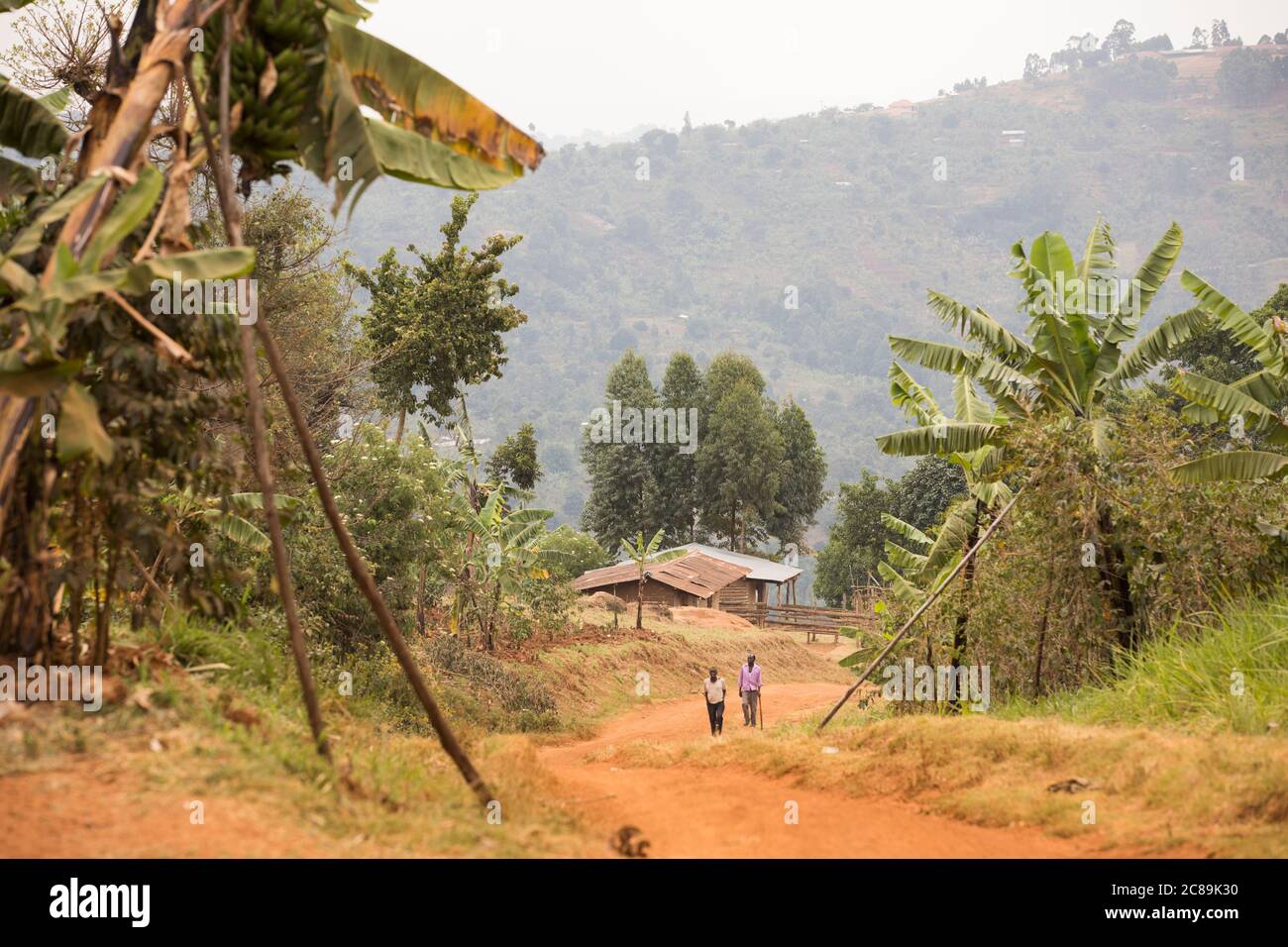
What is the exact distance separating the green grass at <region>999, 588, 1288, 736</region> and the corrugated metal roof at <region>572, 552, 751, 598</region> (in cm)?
3262

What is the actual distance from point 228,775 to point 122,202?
3710mm

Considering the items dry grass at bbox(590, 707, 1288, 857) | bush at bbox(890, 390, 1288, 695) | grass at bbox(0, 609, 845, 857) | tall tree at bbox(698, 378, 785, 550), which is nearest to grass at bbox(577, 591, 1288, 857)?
dry grass at bbox(590, 707, 1288, 857)

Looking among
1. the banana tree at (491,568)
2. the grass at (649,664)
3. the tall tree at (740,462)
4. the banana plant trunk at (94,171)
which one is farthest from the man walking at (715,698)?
the tall tree at (740,462)

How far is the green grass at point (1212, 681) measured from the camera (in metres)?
9.90

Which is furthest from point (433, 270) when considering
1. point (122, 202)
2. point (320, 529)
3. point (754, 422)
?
point (754, 422)

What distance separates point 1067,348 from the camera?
579 inches

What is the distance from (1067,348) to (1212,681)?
541 centimetres

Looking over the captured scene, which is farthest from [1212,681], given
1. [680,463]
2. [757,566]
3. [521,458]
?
[680,463]
